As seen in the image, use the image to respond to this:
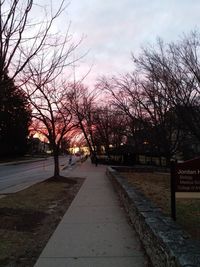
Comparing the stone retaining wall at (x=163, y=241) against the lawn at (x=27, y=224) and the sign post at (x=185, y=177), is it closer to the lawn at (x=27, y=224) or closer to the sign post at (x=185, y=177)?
the sign post at (x=185, y=177)

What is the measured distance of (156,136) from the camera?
43.6 meters

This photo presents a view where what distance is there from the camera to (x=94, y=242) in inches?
348

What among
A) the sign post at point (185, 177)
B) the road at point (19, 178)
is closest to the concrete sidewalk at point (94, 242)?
the sign post at point (185, 177)

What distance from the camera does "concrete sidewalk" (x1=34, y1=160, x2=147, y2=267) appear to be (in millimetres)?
7395

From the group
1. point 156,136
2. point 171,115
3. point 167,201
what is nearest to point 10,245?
point 167,201

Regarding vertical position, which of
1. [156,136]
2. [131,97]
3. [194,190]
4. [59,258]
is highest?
[131,97]

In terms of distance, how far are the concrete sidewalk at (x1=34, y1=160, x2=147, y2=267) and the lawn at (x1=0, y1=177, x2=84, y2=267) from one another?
262mm

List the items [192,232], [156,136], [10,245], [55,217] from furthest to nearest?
[156,136] < [55,217] < [192,232] < [10,245]

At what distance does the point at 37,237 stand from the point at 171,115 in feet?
102

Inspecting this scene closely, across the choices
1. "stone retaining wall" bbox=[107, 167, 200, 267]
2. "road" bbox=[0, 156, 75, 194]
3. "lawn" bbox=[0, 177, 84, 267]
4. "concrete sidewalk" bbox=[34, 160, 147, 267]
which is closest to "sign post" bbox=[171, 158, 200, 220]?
"stone retaining wall" bbox=[107, 167, 200, 267]

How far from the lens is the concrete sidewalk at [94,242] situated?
24.3 feet

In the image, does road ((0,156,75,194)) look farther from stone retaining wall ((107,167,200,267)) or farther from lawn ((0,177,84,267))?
stone retaining wall ((107,167,200,267))

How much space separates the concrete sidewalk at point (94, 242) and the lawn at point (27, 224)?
26cm

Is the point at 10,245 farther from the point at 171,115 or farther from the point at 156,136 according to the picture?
the point at 156,136
